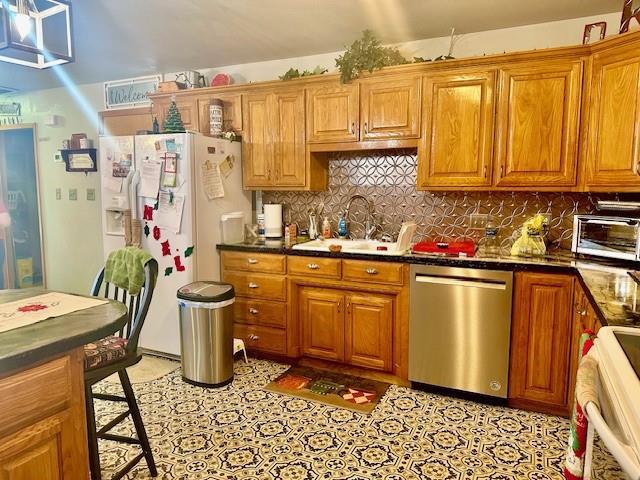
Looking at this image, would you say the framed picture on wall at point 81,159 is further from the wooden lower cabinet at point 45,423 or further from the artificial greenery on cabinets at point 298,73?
the wooden lower cabinet at point 45,423

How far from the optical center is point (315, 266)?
3.16 m

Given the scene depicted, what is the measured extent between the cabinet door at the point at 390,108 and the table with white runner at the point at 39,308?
221 cm

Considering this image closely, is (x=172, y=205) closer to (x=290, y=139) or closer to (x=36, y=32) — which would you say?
(x=290, y=139)

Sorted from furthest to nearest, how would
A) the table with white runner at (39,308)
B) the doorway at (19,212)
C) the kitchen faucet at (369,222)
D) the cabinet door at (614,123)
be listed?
the doorway at (19,212)
the kitchen faucet at (369,222)
the cabinet door at (614,123)
the table with white runner at (39,308)

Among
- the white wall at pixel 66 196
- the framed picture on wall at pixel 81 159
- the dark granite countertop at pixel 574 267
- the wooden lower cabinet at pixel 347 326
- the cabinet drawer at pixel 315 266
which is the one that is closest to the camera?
the dark granite countertop at pixel 574 267

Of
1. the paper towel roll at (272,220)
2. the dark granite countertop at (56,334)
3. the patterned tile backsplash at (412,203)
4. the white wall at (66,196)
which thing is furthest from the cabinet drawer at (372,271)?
the white wall at (66,196)

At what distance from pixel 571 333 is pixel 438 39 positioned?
2.25 metres

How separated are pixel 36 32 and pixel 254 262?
6.60 ft

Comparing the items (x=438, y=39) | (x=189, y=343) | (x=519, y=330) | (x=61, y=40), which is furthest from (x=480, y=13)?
(x=189, y=343)

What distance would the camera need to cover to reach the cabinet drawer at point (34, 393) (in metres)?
1.16

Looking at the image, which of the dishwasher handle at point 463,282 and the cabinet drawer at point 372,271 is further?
the cabinet drawer at point 372,271

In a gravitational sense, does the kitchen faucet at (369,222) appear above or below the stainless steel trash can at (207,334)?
above

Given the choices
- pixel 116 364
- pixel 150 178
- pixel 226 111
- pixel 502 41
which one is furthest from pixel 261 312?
pixel 502 41

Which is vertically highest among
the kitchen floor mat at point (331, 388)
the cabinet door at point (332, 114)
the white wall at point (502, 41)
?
the white wall at point (502, 41)
